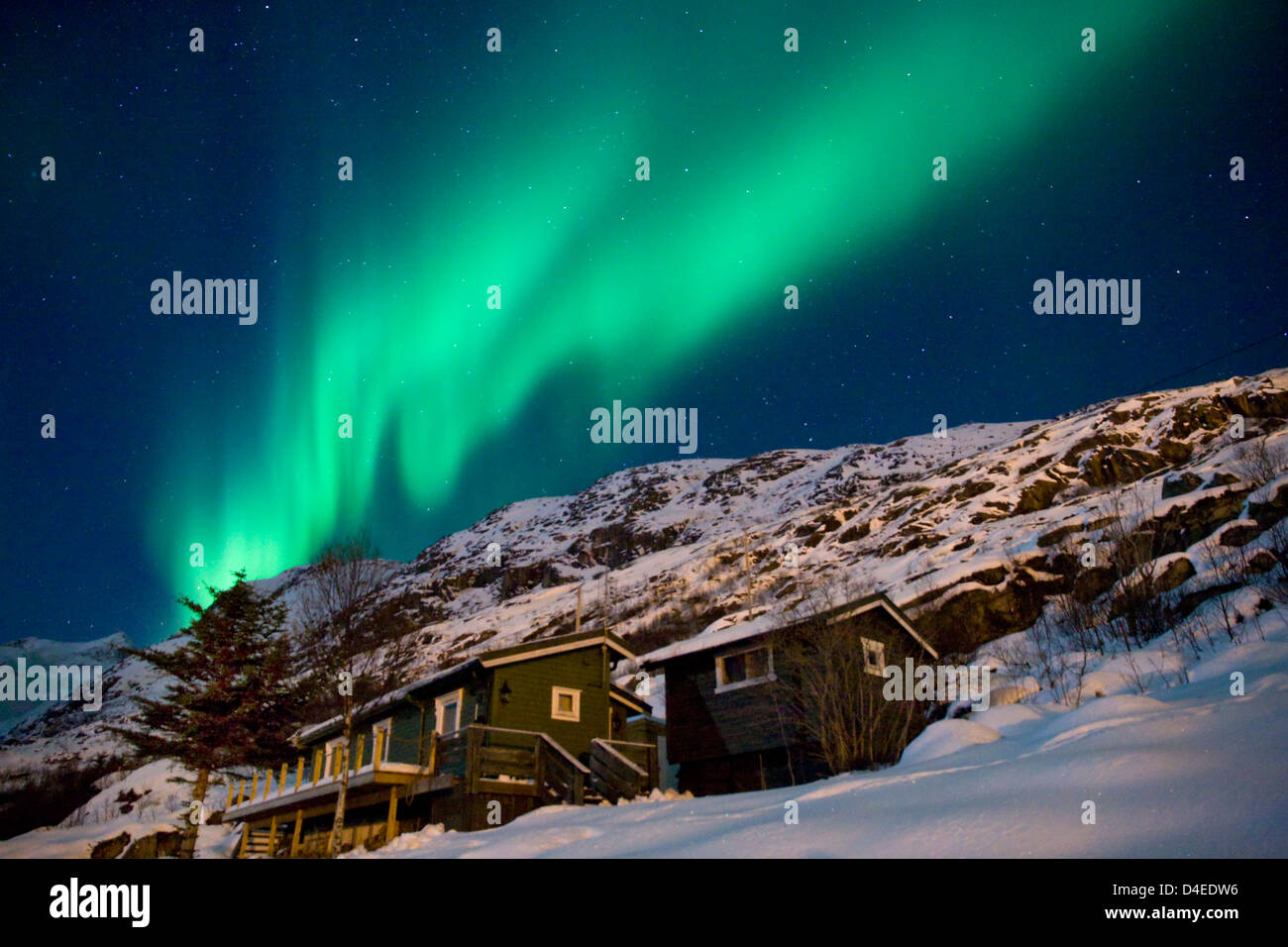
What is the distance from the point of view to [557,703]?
1001 inches

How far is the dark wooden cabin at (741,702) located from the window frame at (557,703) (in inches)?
135

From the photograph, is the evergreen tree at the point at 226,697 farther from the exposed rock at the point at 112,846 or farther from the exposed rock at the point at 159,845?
the exposed rock at the point at 112,846

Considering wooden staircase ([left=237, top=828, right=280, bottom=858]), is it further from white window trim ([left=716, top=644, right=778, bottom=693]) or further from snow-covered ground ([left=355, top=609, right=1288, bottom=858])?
snow-covered ground ([left=355, top=609, right=1288, bottom=858])

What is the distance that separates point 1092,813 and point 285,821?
Result: 32.5 m

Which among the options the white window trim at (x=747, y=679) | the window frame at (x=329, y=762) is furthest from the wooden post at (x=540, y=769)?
the white window trim at (x=747, y=679)

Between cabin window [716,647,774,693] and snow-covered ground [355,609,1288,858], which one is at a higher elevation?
snow-covered ground [355,609,1288,858]

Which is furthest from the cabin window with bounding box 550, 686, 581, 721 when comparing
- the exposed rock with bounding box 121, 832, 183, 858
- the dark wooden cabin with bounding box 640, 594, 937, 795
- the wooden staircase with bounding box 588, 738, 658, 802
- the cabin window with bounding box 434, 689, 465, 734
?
the exposed rock with bounding box 121, 832, 183, 858

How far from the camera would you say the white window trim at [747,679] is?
25312 millimetres

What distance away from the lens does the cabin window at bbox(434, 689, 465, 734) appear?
24.6 m

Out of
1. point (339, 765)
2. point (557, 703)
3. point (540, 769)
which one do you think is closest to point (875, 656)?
point (557, 703)

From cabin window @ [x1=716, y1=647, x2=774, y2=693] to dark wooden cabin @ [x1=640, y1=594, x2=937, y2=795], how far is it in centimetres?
3
